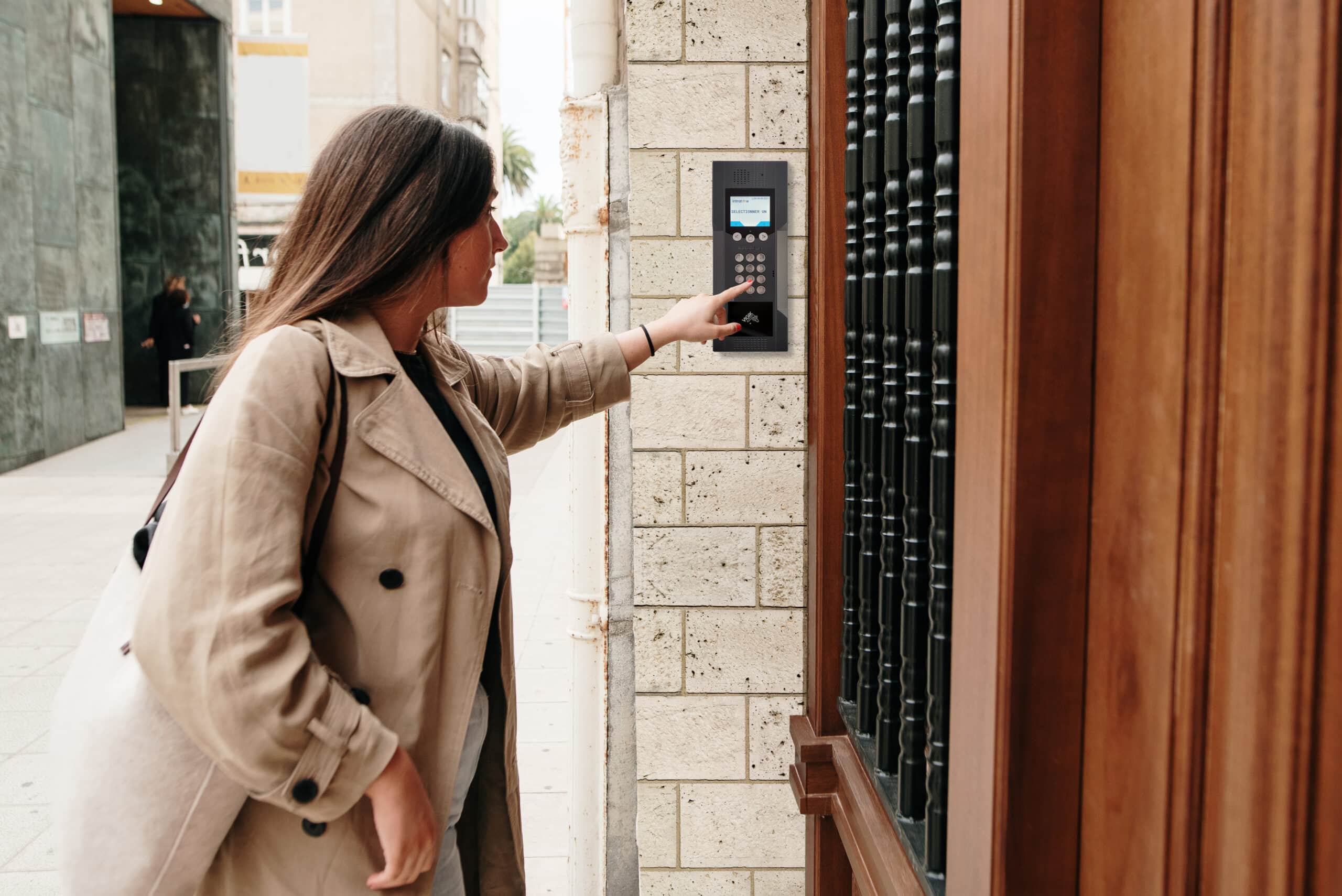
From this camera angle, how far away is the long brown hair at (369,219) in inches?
64.7

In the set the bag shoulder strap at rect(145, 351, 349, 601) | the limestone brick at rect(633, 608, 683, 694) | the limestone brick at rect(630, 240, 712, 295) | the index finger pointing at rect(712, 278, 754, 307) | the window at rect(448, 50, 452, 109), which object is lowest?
the limestone brick at rect(633, 608, 683, 694)

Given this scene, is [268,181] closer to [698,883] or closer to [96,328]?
[96,328]

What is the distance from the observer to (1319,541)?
2.29 feet

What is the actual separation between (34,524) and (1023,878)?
→ 29.1ft

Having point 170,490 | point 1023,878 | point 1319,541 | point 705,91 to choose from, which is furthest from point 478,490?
point 705,91

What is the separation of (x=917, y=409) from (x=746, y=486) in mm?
1222

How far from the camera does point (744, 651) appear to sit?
107 inches

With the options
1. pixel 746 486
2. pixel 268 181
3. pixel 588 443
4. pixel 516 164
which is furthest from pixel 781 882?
pixel 516 164

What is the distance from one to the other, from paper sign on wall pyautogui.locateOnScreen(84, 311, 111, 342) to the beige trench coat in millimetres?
12470

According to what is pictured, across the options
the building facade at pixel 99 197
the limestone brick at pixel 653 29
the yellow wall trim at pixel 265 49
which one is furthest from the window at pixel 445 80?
the limestone brick at pixel 653 29

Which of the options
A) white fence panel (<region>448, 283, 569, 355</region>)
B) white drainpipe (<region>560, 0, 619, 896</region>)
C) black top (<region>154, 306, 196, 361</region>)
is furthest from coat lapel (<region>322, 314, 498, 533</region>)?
white fence panel (<region>448, 283, 569, 355</region>)

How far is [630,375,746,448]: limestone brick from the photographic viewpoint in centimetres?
267

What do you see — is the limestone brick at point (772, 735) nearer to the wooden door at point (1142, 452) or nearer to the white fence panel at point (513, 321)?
the wooden door at point (1142, 452)

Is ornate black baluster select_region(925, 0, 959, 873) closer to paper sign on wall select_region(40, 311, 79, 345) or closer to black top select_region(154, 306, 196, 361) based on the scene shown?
paper sign on wall select_region(40, 311, 79, 345)
